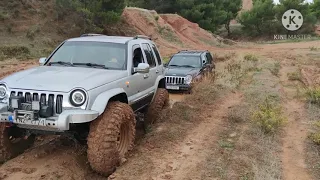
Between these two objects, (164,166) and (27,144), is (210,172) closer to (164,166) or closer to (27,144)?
(164,166)

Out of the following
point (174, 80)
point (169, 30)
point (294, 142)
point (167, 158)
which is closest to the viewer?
point (167, 158)

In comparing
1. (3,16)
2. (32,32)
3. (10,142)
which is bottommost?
(10,142)

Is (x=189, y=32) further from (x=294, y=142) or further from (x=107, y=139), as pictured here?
(x=107, y=139)

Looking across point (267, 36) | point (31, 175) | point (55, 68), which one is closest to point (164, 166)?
point (31, 175)

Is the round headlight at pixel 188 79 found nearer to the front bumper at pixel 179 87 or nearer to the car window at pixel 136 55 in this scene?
the front bumper at pixel 179 87

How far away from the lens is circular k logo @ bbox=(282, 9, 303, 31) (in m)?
50.3

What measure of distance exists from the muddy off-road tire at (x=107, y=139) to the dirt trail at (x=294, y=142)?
254 centimetres

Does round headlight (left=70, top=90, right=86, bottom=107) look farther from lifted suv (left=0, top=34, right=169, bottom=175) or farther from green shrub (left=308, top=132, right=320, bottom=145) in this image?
green shrub (left=308, top=132, right=320, bottom=145)

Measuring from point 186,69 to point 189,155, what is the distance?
763cm

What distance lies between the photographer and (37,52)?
2183 centimetres

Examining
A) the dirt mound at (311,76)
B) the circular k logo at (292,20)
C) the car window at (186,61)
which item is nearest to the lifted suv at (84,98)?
the car window at (186,61)

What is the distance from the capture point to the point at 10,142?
6.02 metres

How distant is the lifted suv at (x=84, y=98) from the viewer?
5164mm

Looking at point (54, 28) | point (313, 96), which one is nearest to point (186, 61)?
point (313, 96)
